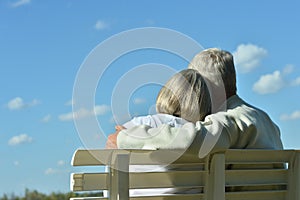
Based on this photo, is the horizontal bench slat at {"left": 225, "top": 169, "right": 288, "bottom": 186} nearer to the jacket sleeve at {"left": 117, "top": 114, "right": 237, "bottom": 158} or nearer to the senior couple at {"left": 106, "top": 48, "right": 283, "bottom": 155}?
the senior couple at {"left": 106, "top": 48, "right": 283, "bottom": 155}

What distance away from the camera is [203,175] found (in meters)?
2.84

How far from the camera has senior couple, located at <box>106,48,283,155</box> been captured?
2680mm

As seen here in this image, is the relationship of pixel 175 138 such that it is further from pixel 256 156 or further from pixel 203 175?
pixel 256 156

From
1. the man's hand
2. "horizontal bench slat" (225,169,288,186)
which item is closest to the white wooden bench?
"horizontal bench slat" (225,169,288,186)

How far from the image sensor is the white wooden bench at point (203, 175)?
2.59 meters

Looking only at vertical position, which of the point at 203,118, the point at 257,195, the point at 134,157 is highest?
the point at 203,118

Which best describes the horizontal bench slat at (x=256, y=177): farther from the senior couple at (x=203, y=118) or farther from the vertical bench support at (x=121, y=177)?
the vertical bench support at (x=121, y=177)

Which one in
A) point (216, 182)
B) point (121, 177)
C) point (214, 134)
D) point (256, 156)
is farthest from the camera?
point (256, 156)

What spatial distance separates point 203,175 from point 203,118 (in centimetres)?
31

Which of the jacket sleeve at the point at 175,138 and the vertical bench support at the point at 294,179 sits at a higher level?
the jacket sleeve at the point at 175,138

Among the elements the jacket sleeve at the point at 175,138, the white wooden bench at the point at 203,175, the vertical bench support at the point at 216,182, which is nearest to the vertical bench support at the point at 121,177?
the white wooden bench at the point at 203,175

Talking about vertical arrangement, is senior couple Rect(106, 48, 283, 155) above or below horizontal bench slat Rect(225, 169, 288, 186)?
above

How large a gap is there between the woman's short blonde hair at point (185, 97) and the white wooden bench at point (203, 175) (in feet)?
0.84

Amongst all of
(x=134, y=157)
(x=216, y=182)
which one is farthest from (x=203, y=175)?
(x=134, y=157)
